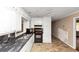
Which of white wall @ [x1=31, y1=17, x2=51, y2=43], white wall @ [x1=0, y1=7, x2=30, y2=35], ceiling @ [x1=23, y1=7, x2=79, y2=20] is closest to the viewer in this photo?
white wall @ [x1=0, y1=7, x2=30, y2=35]

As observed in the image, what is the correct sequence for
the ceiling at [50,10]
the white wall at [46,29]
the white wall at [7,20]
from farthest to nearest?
the white wall at [46,29], the ceiling at [50,10], the white wall at [7,20]

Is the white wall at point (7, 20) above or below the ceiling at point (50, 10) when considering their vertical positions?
below

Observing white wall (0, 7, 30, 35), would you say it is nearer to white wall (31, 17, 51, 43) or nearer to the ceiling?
the ceiling

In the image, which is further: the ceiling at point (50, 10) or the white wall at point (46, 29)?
the white wall at point (46, 29)

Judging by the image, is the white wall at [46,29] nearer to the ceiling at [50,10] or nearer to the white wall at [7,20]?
the ceiling at [50,10]

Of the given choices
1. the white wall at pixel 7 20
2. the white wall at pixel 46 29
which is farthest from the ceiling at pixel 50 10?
the white wall at pixel 46 29

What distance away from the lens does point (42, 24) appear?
7.12 metres

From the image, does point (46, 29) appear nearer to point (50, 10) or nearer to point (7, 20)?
point (50, 10)

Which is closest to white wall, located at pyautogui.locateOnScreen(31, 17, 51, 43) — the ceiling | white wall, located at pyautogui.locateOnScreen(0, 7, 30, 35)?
the ceiling

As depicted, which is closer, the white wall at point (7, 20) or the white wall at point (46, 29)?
the white wall at point (7, 20)

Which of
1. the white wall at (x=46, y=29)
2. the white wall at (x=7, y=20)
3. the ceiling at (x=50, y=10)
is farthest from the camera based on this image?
the white wall at (x=46, y=29)
